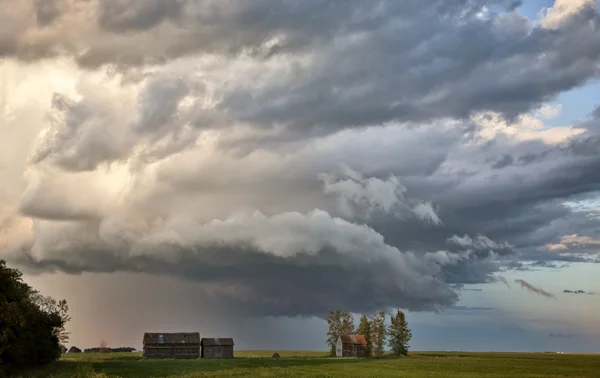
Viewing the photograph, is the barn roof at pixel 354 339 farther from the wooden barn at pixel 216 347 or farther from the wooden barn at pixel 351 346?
the wooden barn at pixel 216 347

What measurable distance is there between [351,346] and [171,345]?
173ft

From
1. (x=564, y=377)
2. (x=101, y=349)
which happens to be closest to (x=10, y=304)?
(x=564, y=377)

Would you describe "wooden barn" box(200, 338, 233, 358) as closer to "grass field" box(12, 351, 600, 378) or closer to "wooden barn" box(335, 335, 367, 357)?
"wooden barn" box(335, 335, 367, 357)

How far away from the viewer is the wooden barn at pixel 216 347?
146 metres

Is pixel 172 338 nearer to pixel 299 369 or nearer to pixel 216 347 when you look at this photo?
pixel 216 347

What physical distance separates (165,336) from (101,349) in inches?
2099

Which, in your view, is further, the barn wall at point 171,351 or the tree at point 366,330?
the tree at point 366,330

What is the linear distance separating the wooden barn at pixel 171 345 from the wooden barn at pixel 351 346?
42834 millimetres

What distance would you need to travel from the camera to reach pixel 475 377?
7169 centimetres

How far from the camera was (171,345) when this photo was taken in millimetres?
142000

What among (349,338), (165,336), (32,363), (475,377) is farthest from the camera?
(349,338)

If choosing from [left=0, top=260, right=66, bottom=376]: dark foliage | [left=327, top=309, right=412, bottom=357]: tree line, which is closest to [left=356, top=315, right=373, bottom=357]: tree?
[left=327, top=309, right=412, bottom=357]: tree line

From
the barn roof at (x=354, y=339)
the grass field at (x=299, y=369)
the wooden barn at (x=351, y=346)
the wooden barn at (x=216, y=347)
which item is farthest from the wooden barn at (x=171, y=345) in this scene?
the barn roof at (x=354, y=339)

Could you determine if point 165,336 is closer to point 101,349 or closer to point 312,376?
point 101,349
